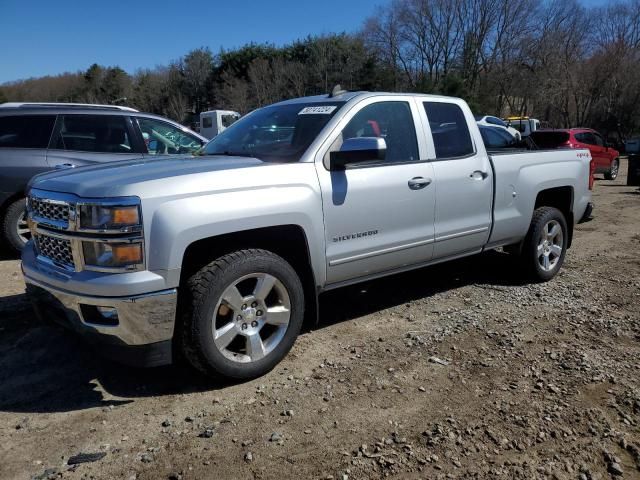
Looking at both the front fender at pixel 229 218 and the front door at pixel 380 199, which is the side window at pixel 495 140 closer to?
the front door at pixel 380 199

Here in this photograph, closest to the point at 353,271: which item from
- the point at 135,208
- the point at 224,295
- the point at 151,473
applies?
the point at 224,295

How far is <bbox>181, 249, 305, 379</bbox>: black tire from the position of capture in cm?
297

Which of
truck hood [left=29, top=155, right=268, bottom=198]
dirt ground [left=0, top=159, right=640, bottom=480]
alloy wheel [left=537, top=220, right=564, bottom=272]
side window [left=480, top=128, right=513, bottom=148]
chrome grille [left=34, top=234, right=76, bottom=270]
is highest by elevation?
side window [left=480, top=128, right=513, bottom=148]

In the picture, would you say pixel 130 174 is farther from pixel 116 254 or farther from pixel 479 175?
pixel 479 175

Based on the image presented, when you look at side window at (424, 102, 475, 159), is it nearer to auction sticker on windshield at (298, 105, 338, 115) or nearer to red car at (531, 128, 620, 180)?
auction sticker on windshield at (298, 105, 338, 115)

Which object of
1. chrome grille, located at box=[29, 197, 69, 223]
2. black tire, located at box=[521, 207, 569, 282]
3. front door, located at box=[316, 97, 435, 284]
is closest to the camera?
chrome grille, located at box=[29, 197, 69, 223]

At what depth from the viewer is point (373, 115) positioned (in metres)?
3.98

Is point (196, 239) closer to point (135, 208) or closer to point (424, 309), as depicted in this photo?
point (135, 208)

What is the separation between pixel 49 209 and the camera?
306 cm

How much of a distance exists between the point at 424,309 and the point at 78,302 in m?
2.89

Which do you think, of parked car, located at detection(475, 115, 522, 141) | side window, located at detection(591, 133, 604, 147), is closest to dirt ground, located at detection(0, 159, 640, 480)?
parked car, located at detection(475, 115, 522, 141)

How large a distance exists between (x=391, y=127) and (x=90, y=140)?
437 cm

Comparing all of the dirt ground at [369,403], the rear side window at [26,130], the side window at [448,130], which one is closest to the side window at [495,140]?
the side window at [448,130]

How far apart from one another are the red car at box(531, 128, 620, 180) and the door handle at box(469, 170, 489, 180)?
36.5 ft
